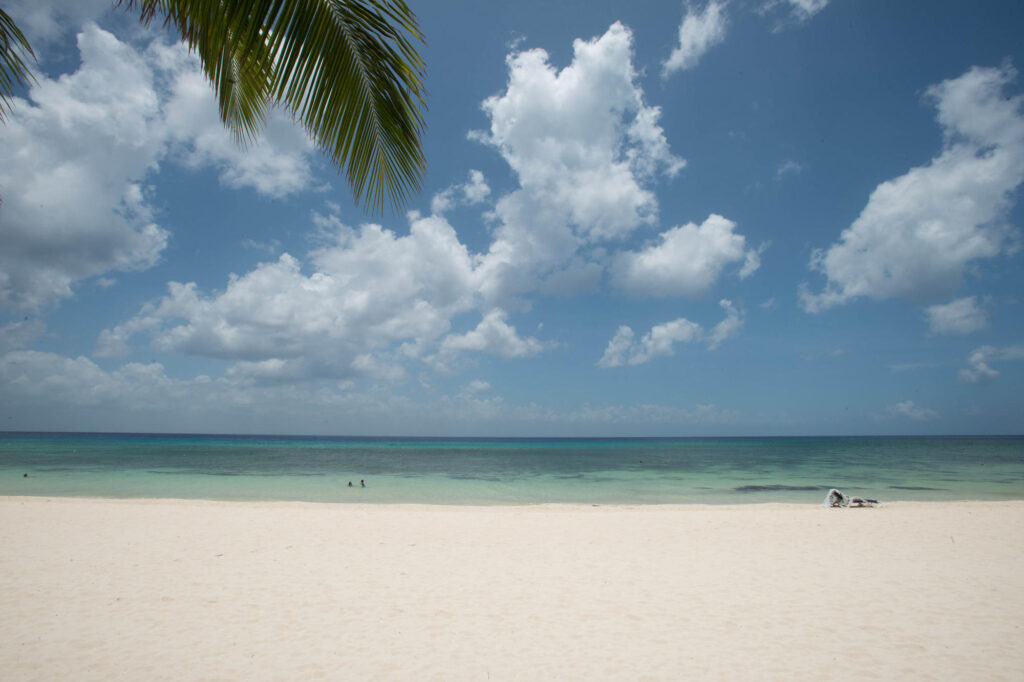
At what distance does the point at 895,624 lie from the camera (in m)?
5.17

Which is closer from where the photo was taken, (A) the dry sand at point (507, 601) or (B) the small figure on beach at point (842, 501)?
(A) the dry sand at point (507, 601)

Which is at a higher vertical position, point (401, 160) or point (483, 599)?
Result: point (401, 160)

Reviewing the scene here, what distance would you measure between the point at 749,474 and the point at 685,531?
70.9 feet

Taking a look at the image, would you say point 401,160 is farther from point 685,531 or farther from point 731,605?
point 685,531

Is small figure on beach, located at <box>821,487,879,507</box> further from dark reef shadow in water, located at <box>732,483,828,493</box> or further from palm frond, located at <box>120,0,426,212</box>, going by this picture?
palm frond, located at <box>120,0,426,212</box>

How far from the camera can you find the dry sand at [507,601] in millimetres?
4289

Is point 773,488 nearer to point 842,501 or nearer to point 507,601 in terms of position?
point 842,501

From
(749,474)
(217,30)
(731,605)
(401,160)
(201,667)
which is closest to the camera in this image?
(217,30)

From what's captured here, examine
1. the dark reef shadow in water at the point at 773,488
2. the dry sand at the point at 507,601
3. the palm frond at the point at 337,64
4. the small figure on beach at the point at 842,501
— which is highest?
the palm frond at the point at 337,64

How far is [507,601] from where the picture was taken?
5828 millimetres

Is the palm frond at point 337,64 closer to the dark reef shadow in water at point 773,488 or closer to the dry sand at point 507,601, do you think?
→ the dry sand at point 507,601

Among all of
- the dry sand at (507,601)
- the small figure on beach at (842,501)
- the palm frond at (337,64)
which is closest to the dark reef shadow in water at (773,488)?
the small figure on beach at (842,501)

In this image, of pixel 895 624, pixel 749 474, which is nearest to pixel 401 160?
pixel 895 624

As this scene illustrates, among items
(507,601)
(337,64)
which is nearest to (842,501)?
(507,601)
